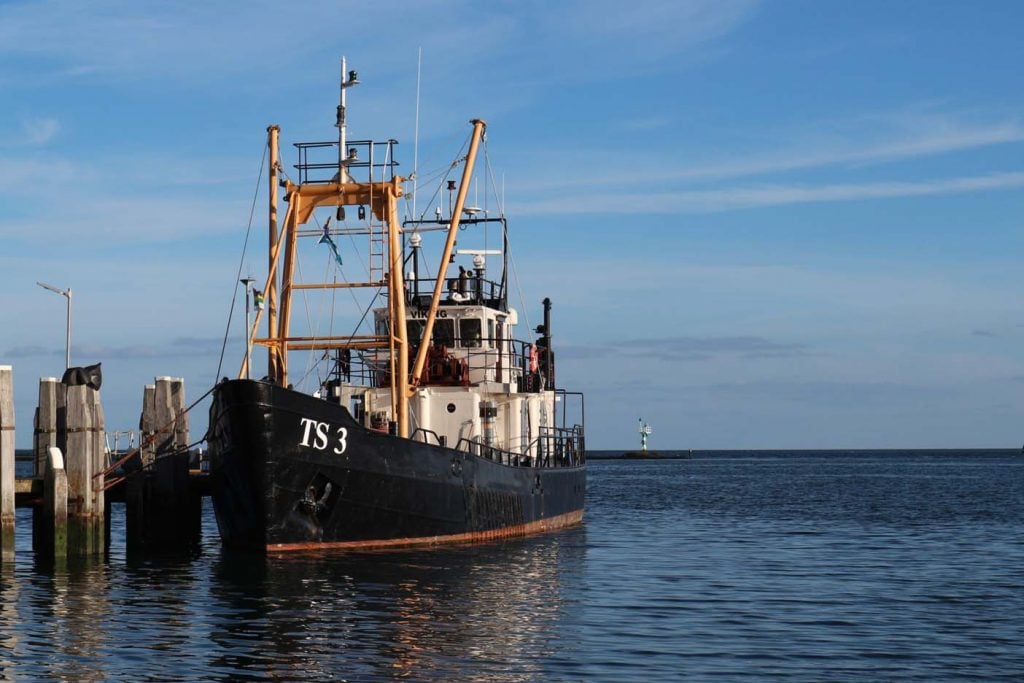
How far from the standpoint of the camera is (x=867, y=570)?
31453 mm

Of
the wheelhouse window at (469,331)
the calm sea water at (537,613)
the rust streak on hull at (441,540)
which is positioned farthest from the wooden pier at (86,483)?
the wheelhouse window at (469,331)

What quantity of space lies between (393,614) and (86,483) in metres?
9.79

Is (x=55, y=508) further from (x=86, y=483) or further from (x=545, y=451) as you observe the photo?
(x=545, y=451)

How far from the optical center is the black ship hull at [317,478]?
1110 inches

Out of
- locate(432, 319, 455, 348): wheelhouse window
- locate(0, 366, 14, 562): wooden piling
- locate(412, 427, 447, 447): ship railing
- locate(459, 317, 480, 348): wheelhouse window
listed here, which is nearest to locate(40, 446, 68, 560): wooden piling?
locate(0, 366, 14, 562): wooden piling

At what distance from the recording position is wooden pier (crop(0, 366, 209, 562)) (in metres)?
28.6

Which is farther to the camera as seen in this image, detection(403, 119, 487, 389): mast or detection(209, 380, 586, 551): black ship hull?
detection(403, 119, 487, 389): mast

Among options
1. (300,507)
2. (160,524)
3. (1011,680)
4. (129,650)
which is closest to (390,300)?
(300,507)

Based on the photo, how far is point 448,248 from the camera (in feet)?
118

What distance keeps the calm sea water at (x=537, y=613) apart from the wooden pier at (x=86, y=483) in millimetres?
833

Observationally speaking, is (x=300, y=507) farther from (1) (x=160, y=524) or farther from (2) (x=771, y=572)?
(2) (x=771, y=572)

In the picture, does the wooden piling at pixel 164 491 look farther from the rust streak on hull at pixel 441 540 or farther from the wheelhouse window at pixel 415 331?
the wheelhouse window at pixel 415 331

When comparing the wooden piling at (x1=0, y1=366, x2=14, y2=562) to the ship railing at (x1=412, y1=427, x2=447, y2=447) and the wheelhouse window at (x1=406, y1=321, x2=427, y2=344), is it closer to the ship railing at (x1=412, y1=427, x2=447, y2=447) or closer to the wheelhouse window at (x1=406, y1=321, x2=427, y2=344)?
the ship railing at (x1=412, y1=427, x2=447, y2=447)

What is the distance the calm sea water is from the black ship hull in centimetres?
68
